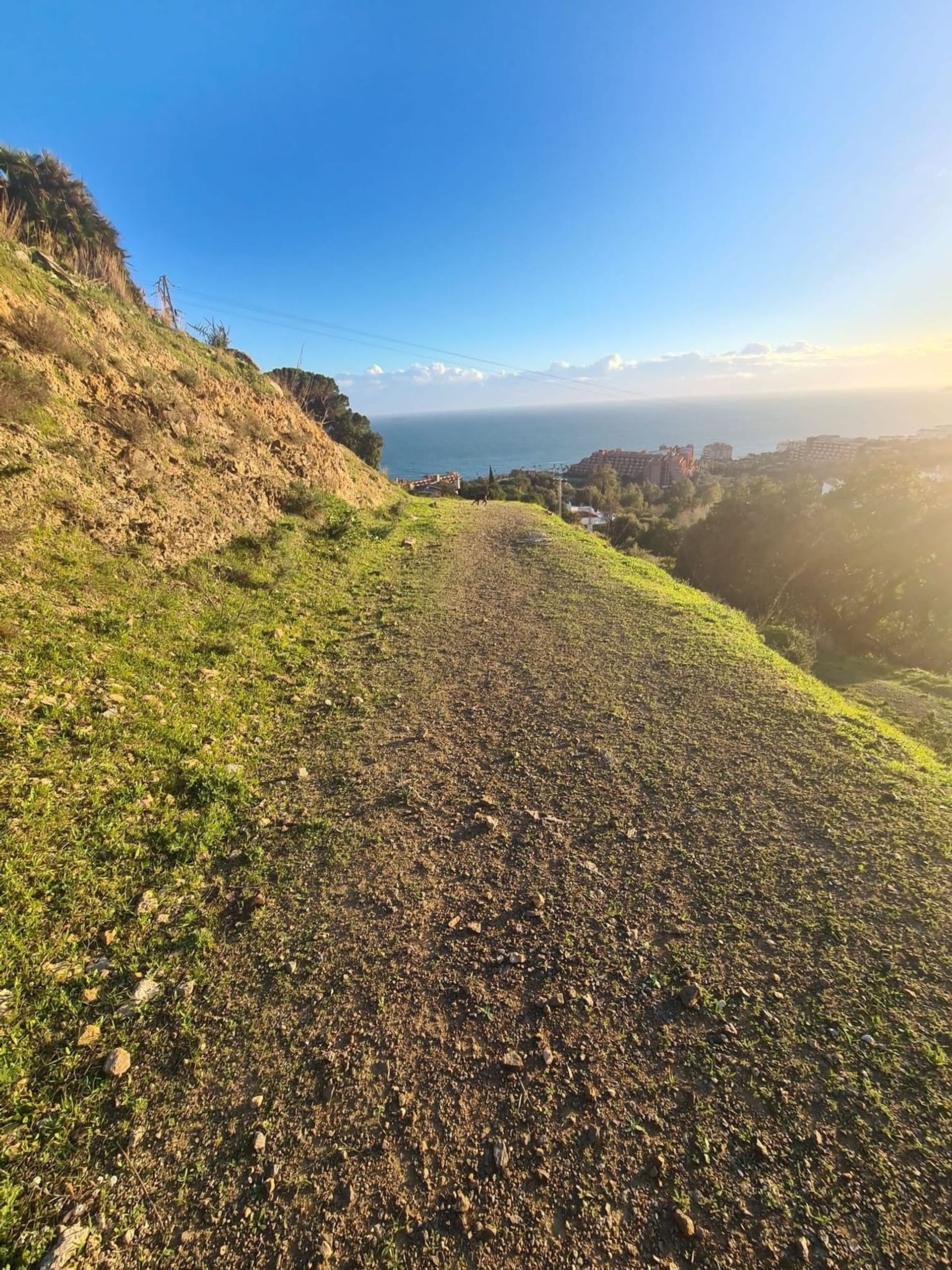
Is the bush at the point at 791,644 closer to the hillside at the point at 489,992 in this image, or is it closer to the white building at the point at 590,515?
the hillside at the point at 489,992

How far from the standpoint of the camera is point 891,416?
111m

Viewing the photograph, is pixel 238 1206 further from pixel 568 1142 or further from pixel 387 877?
pixel 387 877

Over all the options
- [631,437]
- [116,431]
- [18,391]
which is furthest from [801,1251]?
[631,437]

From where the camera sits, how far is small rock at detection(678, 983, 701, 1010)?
2949 mm

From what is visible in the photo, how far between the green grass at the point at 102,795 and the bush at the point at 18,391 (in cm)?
198

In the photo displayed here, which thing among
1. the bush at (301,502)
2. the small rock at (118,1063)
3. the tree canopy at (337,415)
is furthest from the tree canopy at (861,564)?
the tree canopy at (337,415)

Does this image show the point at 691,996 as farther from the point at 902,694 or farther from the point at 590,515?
the point at 590,515

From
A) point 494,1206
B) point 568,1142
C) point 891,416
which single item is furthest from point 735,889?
point 891,416

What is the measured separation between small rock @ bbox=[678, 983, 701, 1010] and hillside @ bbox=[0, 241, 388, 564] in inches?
297

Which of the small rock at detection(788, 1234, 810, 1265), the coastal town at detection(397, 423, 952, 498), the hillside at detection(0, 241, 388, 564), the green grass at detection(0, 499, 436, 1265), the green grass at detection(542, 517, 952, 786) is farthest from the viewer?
the coastal town at detection(397, 423, 952, 498)

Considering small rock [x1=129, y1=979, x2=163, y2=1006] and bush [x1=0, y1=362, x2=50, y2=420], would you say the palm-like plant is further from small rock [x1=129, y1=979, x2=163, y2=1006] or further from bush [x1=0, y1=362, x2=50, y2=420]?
small rock [x1=129, y1=979, x2=163, y2=1006]

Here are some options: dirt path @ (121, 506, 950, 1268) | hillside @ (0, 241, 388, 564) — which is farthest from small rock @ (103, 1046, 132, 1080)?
hillside @ (0, 241, 388, 564)

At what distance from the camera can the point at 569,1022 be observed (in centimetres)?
286

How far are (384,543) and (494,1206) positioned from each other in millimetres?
12901
